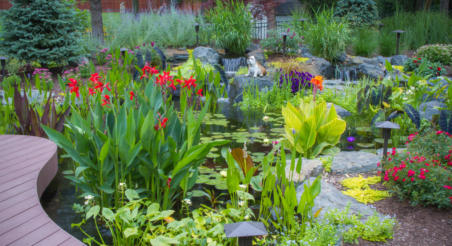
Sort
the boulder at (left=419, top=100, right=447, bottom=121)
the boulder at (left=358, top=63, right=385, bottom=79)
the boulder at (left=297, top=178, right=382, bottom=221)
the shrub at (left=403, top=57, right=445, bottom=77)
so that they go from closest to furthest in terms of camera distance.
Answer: the boulder at (left=297, top=178, right=382, bottom=221)
the boulder at (left=419, top=100, right=447, bottom=121)
the shrub at (left=403, top=57, right=445, bottom=77)
the boulder at (left=358, top=63, right=385, bottom=79)

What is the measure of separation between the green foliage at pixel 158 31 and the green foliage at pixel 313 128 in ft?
24.0

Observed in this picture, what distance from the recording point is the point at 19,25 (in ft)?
25.4

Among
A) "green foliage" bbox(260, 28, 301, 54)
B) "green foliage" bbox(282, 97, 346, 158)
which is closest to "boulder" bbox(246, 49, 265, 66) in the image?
"green foliage" bbox(260, 28, 301, 54)

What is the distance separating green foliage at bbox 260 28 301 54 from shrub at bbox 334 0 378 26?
152 inches

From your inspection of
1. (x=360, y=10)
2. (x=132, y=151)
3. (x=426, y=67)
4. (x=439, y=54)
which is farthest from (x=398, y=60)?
(x=132, y=151)

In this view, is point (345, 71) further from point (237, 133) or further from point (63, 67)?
point (63, 67)

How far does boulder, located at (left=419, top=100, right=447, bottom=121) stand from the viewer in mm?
4453

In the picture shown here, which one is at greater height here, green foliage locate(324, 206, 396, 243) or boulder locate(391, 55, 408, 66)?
boulder locate(391, 55, 408, 66)

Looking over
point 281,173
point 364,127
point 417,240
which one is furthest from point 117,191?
point 364,127

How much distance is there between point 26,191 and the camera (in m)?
2.69

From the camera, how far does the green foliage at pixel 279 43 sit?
9647mm

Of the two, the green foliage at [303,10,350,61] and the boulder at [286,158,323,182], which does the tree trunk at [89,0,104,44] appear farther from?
the boulder at [286,158,323,182]

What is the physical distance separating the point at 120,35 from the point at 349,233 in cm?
952

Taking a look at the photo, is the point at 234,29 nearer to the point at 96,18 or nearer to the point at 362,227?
the point at 96,18
